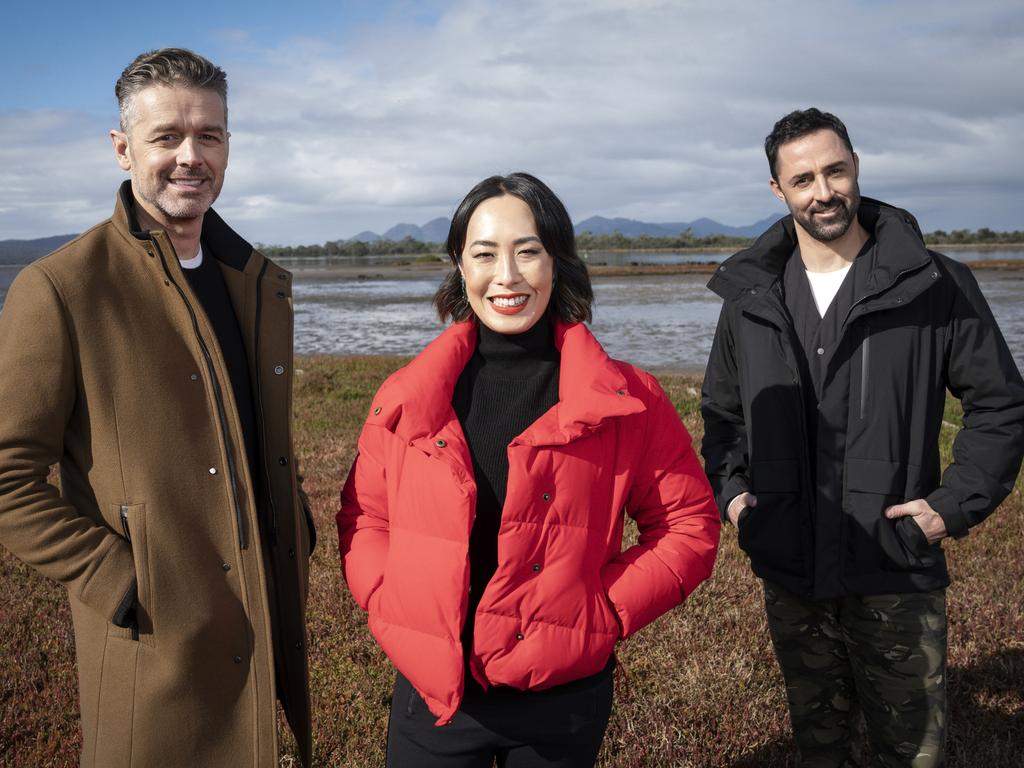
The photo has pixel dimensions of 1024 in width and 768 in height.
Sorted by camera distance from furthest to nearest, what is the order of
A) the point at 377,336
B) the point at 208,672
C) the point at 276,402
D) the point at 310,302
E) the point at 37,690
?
the point at 310,302 < the point at 377,336 < the point at 37,690 < the point at 276,402 < the point at 208,672

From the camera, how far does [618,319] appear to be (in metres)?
35.1

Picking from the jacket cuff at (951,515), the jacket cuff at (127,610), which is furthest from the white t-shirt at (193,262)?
the jacket cuff at (951,515)

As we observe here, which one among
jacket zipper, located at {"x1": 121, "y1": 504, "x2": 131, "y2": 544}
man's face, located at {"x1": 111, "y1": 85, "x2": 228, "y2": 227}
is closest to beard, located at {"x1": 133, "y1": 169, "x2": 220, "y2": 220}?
man's face, located at {"x1": 111, "y1": 85, "x2": 228, "y2": 227}

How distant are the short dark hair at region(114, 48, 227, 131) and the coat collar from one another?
3.81 ft

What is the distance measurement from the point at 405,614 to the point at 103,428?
1085mm

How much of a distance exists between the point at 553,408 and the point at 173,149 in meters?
1.49

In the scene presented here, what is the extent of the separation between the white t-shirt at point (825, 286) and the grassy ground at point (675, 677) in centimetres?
257

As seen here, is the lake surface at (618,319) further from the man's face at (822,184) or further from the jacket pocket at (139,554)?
the jacket pocket at (139,554)

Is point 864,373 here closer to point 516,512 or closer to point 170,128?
point 516,512

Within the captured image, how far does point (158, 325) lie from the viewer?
2.64 meters

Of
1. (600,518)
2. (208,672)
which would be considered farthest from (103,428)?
(600,518)

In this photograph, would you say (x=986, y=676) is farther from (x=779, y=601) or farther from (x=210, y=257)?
(x=210, y=257)

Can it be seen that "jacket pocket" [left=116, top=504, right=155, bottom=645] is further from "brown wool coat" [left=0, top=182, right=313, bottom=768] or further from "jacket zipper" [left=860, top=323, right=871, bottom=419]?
"jacket zipper" [left=860, top=323, right=871, bottom=419]

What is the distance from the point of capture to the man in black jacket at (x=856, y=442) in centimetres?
351
